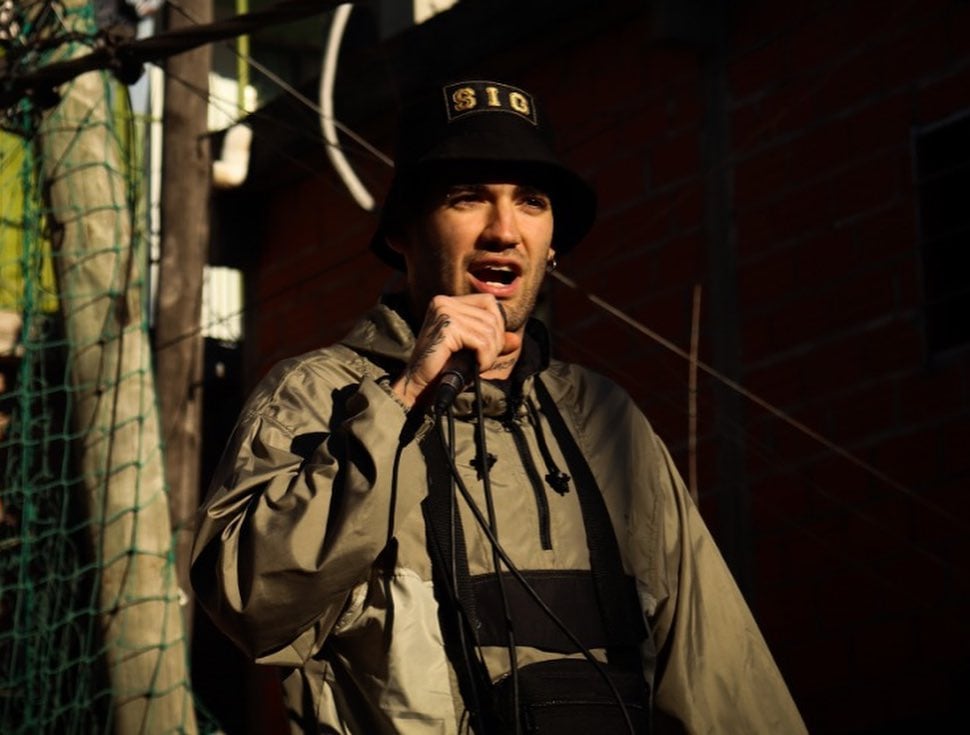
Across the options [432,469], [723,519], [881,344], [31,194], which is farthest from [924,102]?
[432,469]

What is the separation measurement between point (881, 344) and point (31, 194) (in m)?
3.16

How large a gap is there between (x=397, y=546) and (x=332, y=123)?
5424 mm

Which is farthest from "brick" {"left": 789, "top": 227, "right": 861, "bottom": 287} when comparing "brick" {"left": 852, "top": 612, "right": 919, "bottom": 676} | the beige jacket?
the beige jacket

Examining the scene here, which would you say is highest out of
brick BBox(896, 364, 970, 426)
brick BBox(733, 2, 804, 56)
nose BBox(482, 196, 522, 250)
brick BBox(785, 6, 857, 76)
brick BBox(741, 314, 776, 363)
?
brick BBox(733, 2, 804, 56)

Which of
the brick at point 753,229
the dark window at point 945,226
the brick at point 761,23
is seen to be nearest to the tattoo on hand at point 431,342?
the dark window at point 945,226

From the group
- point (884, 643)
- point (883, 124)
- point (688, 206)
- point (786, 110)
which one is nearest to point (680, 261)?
point (688, 206)

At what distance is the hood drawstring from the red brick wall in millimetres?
2898

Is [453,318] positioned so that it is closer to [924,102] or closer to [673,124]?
[924,102]

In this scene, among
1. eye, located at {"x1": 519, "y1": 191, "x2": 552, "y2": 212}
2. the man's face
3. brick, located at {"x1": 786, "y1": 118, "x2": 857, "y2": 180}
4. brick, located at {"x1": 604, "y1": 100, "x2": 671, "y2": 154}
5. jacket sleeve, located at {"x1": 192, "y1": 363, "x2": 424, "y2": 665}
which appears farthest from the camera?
brick, located at {"x1": 604, "y1": 100, "x2": 671, "y2": 154}

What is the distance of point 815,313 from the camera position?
24.8 feet

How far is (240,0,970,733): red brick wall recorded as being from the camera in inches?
278

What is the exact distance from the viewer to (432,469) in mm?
4039

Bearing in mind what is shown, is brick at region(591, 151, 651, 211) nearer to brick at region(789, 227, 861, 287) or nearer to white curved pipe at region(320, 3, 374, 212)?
brick at region(789, 227, 861, 287)

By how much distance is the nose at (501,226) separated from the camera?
172 inches
